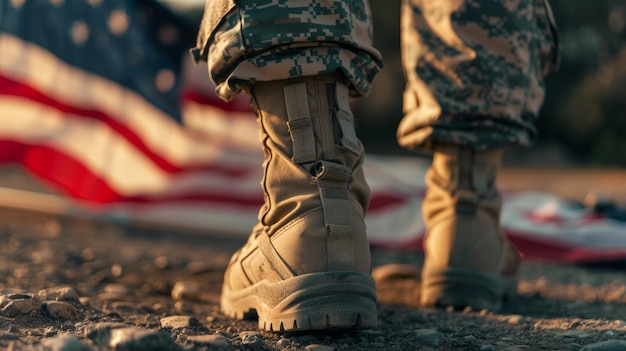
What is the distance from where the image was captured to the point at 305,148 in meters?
1.20

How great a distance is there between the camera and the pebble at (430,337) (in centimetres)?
117

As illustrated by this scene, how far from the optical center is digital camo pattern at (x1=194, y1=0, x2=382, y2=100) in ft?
3.76

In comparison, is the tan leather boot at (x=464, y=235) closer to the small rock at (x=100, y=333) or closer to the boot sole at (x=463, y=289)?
the boot sole at (x=463, y=289)

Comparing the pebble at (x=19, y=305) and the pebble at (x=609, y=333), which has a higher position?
the pebble at (x=19, y=305)

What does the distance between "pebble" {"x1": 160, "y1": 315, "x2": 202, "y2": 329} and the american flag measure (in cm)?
178

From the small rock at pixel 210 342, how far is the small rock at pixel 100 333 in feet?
0.34

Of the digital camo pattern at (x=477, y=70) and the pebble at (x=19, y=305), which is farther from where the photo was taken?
the digital camo pattern at (x=477, y=70)

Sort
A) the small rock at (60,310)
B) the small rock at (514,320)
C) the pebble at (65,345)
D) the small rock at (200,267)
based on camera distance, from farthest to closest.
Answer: the small rock at (200,267) → the small rock at (514,320) → the small rock at (60,310) → the pebble at (65,345)

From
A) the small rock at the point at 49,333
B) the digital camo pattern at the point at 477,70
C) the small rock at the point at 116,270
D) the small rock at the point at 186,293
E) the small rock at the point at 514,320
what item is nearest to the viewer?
the small rock at the point at 49,333

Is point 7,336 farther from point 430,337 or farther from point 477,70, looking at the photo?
point 477,70

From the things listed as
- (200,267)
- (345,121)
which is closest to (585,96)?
(200,267)

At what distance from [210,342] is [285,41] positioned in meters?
0.48

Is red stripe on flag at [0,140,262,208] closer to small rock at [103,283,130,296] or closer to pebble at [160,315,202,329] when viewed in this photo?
small rock at [103,283,130,296]

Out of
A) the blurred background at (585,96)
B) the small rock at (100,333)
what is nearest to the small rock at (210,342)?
the small rock at (100,333)
